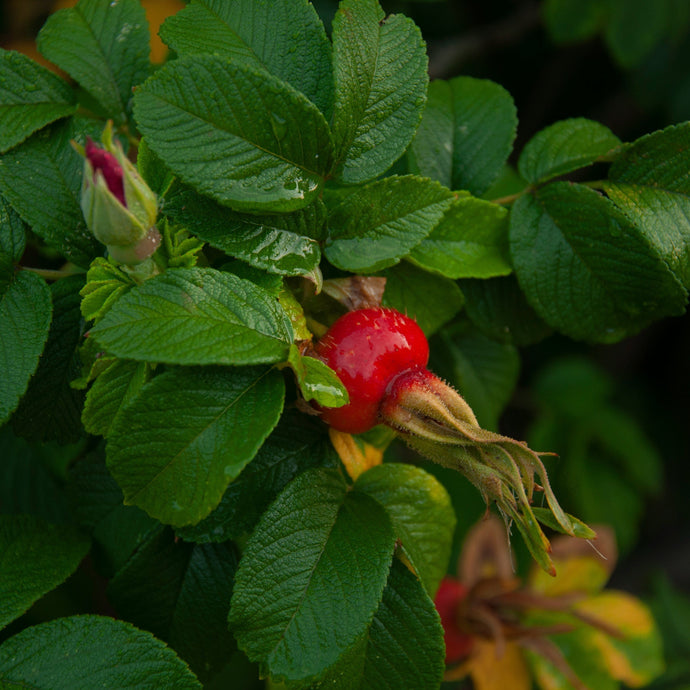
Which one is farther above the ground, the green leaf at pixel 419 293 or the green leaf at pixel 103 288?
the green leaf at pixel 103 288

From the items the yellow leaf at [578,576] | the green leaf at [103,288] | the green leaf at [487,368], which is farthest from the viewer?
the yellow leaf at [578,576]

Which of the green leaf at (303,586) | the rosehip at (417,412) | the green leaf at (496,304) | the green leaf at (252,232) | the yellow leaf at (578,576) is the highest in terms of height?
the green leaf at (252,232)

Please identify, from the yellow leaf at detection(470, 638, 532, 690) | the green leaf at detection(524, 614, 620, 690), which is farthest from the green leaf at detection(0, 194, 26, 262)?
the green leaf at detection(524, 614, 620, 690)

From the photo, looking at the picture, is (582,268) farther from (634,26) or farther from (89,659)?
(634,26)

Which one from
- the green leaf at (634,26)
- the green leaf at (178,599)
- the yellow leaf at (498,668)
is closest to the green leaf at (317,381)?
the green leaf at (178,599)

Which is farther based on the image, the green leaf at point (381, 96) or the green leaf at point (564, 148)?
the green leaf at point (564, 148)

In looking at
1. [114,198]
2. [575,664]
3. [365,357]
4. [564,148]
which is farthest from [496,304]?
[575,664]

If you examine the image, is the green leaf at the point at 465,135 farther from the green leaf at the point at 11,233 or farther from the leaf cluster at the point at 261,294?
the green leaf at the point at 11,233
